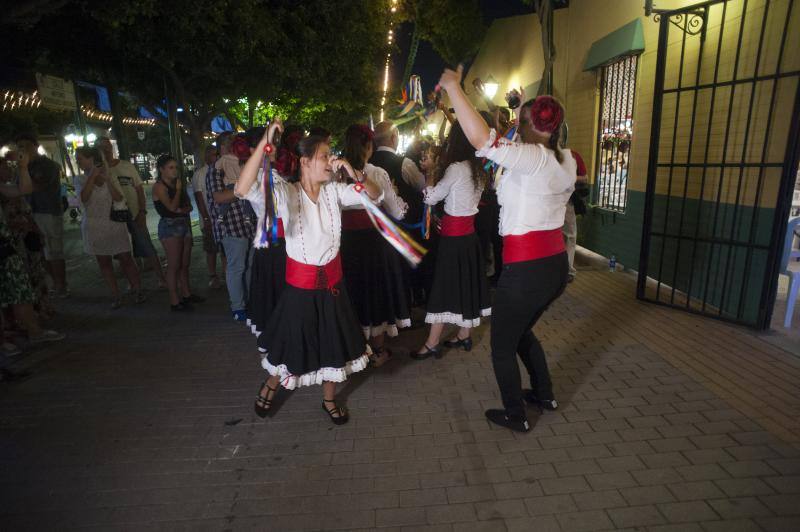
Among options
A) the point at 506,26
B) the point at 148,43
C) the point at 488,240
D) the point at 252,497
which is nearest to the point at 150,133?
the point at 506,26

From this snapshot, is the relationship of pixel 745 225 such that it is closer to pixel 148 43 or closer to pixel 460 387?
pixel 460 387

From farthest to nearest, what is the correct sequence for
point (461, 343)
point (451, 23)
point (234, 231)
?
point (451, 23) → point (234, 231) → point (461, 343)

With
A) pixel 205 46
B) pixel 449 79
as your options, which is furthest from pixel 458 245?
pixel 205 46

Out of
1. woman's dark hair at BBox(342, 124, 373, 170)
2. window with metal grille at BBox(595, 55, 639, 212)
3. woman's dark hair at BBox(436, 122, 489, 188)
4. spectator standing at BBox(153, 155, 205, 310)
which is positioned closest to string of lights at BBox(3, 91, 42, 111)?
spectator standing at BBox(153, 155, 205, 310)

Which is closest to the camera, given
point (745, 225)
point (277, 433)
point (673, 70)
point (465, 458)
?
point (465, 458)

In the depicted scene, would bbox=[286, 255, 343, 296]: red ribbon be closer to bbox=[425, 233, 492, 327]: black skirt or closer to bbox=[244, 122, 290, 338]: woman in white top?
bbox=[244, 122, 290, 338]: woman in white top

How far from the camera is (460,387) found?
152 inches

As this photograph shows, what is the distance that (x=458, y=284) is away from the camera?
4176 millimetres

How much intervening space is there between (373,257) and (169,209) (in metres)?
3.04

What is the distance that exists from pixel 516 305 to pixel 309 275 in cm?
134

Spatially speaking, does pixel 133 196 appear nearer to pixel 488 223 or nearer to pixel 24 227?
pixel 24 227

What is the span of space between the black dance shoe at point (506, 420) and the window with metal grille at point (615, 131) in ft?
19.1

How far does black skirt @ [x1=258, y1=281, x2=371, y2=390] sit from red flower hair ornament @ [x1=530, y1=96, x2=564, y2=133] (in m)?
1.67

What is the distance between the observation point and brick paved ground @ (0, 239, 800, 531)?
2514 mm
